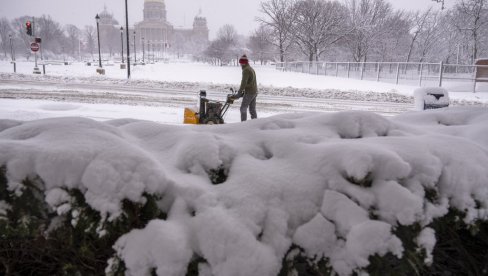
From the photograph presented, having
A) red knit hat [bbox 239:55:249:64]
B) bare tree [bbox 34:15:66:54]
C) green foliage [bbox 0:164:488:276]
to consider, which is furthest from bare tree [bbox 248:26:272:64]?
green foliage [bbox 0:164:488:276]

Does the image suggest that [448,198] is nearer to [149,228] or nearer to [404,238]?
[404,238]

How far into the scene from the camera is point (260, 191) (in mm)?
1943

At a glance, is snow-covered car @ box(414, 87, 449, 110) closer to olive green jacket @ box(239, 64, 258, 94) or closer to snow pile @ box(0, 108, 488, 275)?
olive green jacket @ box(239, 64, 258, 94)

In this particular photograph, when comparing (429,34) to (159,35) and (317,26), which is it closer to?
(317,26)

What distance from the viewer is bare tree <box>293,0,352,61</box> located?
145ft

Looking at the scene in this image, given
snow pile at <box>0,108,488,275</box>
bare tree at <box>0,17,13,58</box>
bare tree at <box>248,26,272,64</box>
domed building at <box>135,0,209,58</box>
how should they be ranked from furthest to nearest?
domed building at <box>135,0,209,58</box>, bare tree at <box>0,17,13,58</box>, bare tree at <box>248,26,272,64</box>, snow pile at <box>0,108,488,275</box>

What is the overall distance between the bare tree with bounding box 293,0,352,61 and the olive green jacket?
37605mm

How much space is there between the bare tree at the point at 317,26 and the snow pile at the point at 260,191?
4419cm

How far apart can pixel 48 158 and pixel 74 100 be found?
13190 mm

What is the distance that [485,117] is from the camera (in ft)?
10.8

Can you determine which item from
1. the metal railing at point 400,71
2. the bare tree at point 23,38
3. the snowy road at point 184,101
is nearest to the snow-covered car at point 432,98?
the snowy road at point 184,101

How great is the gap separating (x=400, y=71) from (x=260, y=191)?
26.0m

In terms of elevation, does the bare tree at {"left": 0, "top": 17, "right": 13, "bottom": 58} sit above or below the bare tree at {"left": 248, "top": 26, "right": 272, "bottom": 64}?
above

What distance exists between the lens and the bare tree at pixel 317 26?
44.3m
